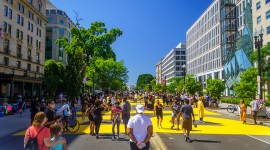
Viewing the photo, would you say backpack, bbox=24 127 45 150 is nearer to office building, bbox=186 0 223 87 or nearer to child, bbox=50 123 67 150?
child, bbox=50 123 67 150

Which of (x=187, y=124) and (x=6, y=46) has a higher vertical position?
(x=6, y=46)

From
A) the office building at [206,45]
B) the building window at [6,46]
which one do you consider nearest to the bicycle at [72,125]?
the building window at [6,46]

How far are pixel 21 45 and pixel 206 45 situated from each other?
56639mm

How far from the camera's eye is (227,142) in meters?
12.0

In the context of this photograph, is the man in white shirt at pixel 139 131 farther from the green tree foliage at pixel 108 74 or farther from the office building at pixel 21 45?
the green tree foliage at pixel 108 74

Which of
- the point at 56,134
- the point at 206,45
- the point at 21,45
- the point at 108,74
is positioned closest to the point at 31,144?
the point at 56,134

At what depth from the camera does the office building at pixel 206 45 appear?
77562 mm

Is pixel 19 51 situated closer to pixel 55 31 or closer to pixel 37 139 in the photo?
pixel 55 31

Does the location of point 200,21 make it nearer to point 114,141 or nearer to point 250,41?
point 250,41

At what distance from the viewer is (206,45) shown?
3460 inches

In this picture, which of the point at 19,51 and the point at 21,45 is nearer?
the point at 19,51

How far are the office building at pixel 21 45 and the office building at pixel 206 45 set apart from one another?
154 ft

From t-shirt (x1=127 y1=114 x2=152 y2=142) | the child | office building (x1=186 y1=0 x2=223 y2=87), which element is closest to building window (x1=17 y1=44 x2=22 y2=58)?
office building (x1=186 y1=0 x2=223 y2=87)

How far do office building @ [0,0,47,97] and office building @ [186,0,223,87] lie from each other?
46.8 meters
